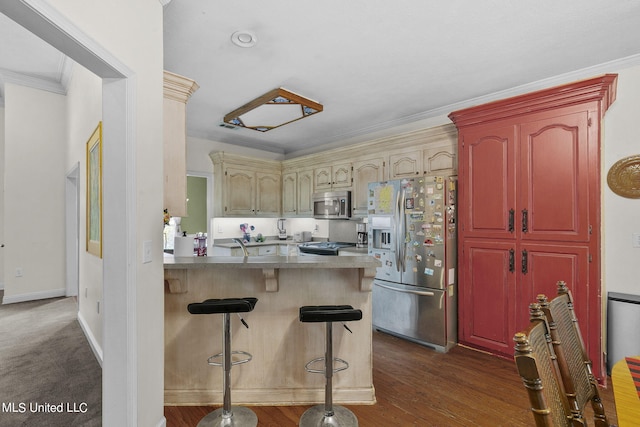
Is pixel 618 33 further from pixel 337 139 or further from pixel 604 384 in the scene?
pixel 337 139

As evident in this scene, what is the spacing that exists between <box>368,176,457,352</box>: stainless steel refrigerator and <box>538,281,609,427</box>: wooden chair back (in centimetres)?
179

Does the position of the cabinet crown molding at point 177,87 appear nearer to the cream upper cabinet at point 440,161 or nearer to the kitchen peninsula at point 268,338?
the kitchen peninsula at point 268,338

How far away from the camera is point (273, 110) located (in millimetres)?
3658

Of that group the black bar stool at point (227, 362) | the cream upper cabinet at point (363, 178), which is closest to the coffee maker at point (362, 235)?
the cream upper cabinet at point (363, 178)

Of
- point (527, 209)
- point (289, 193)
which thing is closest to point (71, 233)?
point (289, 193)

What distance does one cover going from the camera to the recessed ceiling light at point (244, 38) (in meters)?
2.30

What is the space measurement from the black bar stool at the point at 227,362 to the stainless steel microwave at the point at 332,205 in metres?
2.72

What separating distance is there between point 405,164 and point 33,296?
5596 millimetres

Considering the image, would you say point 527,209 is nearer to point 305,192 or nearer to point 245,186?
point 305,192

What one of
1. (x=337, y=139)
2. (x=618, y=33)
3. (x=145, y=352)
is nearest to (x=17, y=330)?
(x=145, y=352)

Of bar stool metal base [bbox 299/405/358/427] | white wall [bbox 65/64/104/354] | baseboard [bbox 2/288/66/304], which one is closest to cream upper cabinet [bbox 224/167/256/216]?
white wall [bbox 65/64/104/354]

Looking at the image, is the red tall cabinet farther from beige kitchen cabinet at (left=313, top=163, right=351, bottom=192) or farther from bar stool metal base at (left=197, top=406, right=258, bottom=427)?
bar stool metal base at (left=197, top=406, right=258, bottom=427)

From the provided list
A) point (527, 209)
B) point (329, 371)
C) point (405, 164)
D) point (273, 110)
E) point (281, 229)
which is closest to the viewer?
point (329, 371)

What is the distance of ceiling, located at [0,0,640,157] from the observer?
2.05 meters
